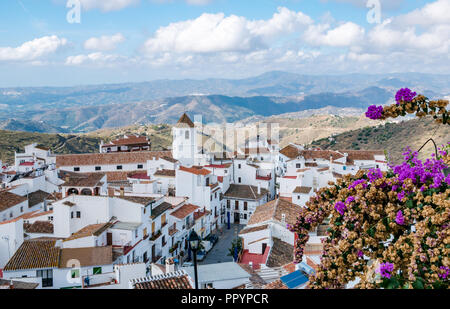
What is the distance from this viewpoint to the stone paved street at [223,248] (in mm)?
29969

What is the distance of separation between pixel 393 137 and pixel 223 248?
2111 inches

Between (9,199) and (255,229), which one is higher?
(9,199)

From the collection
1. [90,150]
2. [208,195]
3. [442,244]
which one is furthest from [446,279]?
[90,150]

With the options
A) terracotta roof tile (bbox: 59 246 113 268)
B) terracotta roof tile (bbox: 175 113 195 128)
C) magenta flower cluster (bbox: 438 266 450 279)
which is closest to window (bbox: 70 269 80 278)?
terracotta roof tile (bbox: 59 246 113 268)

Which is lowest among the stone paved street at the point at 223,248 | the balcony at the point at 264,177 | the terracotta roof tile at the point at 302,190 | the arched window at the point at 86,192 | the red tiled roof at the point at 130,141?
the stone paved street at the point at 223,248

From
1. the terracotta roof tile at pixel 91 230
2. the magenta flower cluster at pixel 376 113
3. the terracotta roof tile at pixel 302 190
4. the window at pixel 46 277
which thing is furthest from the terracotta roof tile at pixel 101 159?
the magenta flower cluster at pixel 376 113

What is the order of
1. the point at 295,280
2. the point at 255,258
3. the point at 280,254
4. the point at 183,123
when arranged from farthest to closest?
the point at 183,123 → the point at 255,258 → the point at 280,254 → the point at 295,280

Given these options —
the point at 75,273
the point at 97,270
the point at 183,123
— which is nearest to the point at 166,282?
the point at 97,270

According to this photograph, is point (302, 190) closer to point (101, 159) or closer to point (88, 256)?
point (88, 256)

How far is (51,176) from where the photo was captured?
39.9 meters

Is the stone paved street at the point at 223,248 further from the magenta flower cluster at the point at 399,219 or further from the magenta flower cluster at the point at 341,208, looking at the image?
the magenta flower cluster at the point at 399,219

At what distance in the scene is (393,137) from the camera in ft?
246

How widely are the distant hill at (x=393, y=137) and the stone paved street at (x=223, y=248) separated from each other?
3559 centimetres

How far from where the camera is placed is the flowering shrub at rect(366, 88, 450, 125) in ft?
20.2
